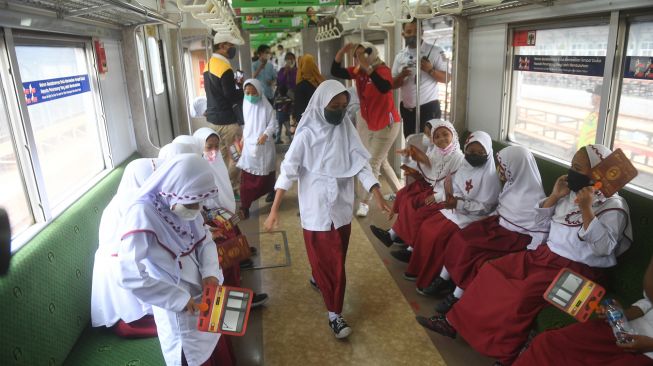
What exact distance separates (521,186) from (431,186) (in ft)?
3.81

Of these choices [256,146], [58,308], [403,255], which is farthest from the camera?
[256,146]

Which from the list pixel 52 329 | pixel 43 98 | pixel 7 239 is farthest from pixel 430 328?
pixel 43 98

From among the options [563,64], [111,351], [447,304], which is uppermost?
[563,64]

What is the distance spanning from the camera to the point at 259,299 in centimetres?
365

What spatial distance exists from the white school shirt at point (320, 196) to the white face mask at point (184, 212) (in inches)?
44.7

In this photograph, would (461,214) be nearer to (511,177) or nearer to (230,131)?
(511,177)

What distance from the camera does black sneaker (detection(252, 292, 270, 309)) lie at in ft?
11.8

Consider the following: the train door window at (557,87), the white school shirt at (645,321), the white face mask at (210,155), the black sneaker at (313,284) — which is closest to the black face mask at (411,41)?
the train door window at (557,87)

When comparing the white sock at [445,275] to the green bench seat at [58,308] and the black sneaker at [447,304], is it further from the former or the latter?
the green bench seat at [58,308]

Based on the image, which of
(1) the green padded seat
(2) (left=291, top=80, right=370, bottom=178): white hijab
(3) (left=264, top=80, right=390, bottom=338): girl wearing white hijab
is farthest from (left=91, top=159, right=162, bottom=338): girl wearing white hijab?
(2) (left=291, top=80, right=370, bottom=178): white hijab

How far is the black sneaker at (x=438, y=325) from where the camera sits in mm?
3121

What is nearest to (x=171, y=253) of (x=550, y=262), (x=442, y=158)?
(x=550, y=262)

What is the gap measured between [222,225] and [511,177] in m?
2.17

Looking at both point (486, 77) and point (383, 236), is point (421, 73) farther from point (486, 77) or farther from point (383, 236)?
point (383, 236)
